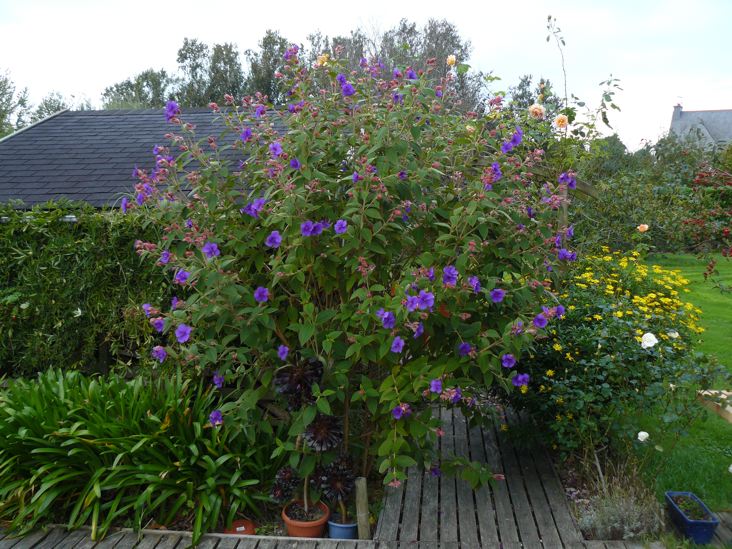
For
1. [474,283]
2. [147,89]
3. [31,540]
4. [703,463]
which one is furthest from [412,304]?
[147,89]

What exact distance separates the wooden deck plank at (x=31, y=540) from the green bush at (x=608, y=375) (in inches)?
103

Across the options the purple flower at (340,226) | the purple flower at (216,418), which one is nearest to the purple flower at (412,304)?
the purple flower at (340,226)

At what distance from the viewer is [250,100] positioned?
2.95 meters

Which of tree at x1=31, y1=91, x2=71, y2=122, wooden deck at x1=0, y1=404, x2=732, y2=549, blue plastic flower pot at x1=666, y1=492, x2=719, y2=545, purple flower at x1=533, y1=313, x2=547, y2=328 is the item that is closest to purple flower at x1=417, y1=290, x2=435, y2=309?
purple flower at x1=533, y1=313, x2=547, y2=328

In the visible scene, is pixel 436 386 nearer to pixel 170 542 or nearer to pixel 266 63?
pixel 170 542

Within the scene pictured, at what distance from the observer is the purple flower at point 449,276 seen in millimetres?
2406

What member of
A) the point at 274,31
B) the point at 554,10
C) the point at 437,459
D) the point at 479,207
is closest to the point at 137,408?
the point at 437,459

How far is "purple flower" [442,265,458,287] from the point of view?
2.41 metres

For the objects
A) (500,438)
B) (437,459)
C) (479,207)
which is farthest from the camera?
(500,438)

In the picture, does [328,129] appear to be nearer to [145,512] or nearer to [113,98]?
[145,512]

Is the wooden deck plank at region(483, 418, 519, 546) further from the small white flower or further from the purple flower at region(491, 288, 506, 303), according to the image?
the purple flower at region(491, 288, 506, 303)


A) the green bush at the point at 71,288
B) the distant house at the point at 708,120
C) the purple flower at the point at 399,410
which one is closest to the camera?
the purple flower at the point at 399,410

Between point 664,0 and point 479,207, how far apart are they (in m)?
3.68

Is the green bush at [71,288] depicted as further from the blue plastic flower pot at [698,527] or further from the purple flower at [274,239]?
the blue plastic flower pot at [698,527]
